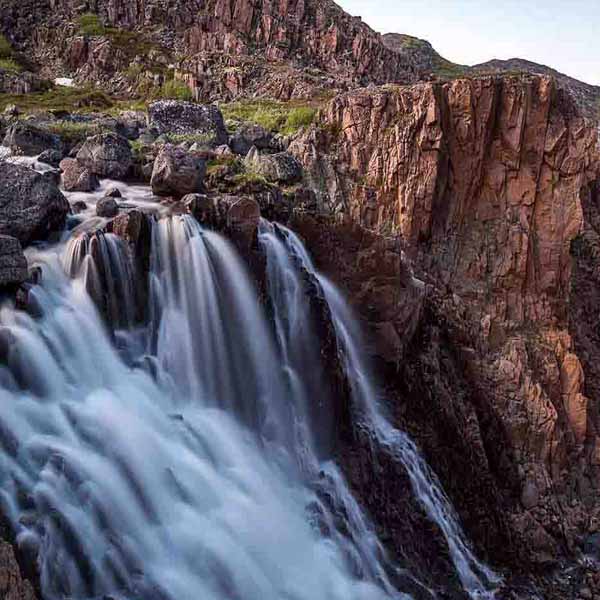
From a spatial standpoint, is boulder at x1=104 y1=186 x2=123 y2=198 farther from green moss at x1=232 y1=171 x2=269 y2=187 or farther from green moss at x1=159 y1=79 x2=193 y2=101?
green moss at x1=159 y1=79 x2=193 y2=101

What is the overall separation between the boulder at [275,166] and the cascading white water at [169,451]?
18.1ft

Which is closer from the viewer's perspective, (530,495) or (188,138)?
(530,495)

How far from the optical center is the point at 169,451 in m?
11.2

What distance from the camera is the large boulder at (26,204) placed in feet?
42.2

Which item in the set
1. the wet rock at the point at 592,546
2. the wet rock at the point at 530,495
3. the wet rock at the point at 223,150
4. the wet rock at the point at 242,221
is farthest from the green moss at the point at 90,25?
the wet rock at the point at 592,546

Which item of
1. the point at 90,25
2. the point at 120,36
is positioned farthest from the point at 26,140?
the point at 90,25

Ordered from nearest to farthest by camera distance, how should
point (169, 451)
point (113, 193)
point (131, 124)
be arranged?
point (169, 451)
point (113, 193)
point (131, 124)

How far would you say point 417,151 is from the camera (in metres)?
20.6

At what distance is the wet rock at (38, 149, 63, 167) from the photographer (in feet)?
58.3

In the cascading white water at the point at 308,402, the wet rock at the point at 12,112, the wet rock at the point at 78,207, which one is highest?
the wet rock at the point at 12,112

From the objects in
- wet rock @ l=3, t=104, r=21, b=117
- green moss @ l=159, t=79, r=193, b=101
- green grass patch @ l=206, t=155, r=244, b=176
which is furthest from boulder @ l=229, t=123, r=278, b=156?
green moss @ l=159, t=79, r=193, b=101

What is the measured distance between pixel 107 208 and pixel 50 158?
14.7 feet

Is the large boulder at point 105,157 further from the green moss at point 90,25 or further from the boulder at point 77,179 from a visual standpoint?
the green moss at point 90,25

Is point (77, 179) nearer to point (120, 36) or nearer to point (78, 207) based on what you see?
point (78, 207)
